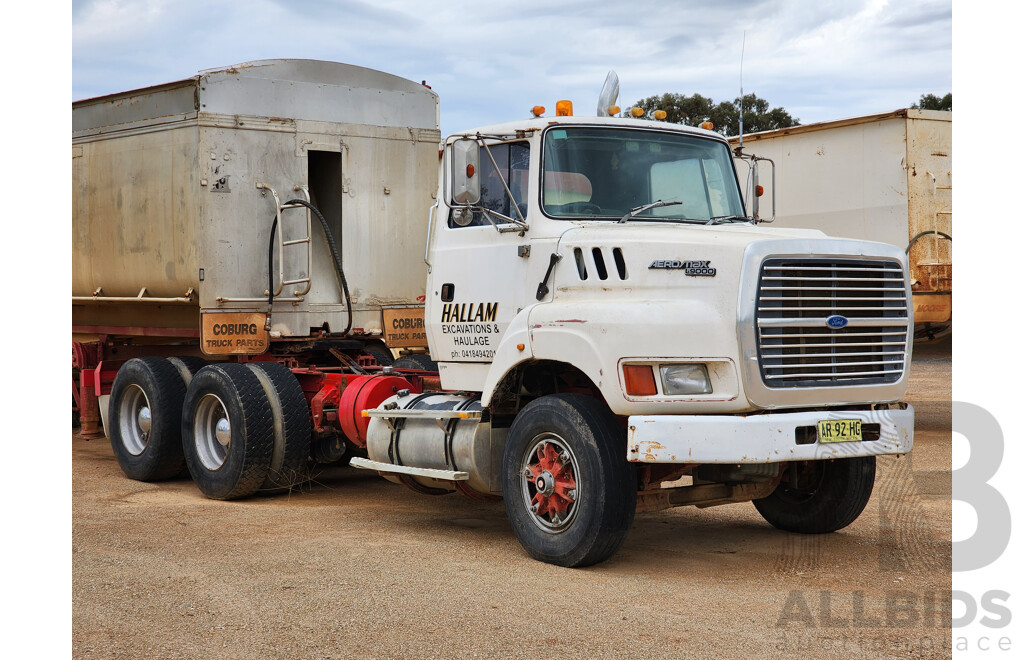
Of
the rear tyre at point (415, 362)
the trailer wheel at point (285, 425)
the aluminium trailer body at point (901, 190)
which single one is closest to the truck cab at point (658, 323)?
the trailer wheel at point (285, 425)

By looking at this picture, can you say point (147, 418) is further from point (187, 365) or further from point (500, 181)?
point (500, 181)

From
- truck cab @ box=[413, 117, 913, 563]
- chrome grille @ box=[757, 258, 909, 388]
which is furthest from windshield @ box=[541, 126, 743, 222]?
chrome grille @ box=[757, 258, 909, 388]

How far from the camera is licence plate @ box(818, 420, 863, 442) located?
6879 mm

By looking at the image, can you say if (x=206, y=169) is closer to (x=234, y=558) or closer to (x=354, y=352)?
(x=354, y=352)

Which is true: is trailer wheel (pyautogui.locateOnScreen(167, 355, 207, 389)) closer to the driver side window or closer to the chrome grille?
the driver side window

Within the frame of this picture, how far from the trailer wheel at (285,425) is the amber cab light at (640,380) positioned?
13.7 feet

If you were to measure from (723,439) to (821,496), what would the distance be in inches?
80.7

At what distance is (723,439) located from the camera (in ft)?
22.0

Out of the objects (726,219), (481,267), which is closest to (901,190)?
(726,219)

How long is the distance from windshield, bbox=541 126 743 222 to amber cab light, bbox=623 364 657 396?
1328 mm

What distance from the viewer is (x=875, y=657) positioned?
5508 mm

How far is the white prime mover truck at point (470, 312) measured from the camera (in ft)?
22.8

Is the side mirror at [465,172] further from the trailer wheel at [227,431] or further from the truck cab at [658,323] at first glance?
the trailer wheel at [227,431]

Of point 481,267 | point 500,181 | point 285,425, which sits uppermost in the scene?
point 500,181
